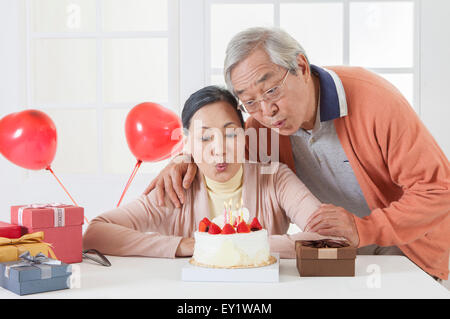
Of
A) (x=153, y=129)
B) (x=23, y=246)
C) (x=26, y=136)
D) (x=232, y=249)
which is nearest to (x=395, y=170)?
(x=232, y=249)

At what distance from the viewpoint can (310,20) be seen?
11.2 feet

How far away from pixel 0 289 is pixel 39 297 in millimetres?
139

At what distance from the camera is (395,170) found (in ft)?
5.70

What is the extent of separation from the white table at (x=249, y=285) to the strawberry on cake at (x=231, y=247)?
66mm

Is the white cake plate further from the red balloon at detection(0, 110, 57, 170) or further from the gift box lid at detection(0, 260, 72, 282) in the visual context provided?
the red balloon at detection(0, 110, 57, 170)

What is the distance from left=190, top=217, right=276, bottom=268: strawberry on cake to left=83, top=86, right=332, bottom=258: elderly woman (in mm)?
271

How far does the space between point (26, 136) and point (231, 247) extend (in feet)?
3.38

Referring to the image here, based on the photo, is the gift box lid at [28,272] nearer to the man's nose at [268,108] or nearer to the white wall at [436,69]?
the man's nose at [268,108]

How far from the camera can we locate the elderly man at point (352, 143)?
1.66m

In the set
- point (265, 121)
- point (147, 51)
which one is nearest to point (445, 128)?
point (265, 121)

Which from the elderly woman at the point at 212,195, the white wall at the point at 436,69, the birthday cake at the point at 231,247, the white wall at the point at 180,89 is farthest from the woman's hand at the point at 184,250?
the white wall at the point at 436,69

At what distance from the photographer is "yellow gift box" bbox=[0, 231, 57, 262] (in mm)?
1313

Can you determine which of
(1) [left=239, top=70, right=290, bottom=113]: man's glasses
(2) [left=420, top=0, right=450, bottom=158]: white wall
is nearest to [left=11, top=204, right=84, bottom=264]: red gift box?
(1) [left=239, top=70, right=290, bottom=113]: man's glasses

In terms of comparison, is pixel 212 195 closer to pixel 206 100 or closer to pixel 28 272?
pixel 206 100
